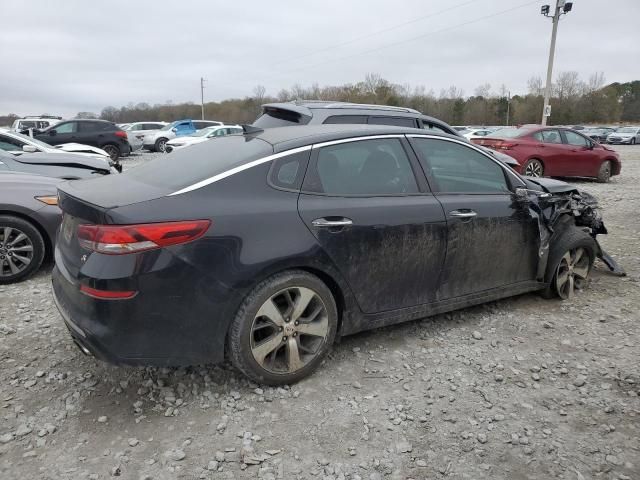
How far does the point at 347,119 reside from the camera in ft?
Result: 20.0

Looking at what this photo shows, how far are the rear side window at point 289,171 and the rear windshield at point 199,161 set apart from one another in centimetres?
10

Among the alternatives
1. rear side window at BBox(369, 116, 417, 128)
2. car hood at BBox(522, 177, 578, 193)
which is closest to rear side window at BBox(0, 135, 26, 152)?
rear side window at BBox(369, 116, 417, 128)

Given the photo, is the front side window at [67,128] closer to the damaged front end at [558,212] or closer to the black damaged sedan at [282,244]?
the black damaged sedan at [282,244]

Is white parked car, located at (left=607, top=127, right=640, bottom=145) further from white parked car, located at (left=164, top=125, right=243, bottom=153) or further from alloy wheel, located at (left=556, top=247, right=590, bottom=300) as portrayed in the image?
alloy wheel, located at (left=556, top=247, right=590, bottom=300)

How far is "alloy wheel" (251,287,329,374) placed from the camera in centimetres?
283

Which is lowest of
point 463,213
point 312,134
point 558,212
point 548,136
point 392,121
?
point 558,212

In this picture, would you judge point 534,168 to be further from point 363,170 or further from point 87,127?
point 87,127

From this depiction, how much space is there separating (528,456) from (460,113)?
70.8 metres

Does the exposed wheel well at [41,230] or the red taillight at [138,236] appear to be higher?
the red taillight at [138,236]

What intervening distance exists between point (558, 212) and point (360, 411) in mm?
2690

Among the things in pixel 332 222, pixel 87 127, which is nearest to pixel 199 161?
pixel 332 222

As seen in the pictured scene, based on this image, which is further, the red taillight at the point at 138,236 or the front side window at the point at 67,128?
the front side window at the point at 67,128

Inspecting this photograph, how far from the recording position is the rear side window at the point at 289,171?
292 centimetres

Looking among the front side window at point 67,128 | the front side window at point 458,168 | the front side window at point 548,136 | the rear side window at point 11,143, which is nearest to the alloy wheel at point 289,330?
the front side window at point 458,168
